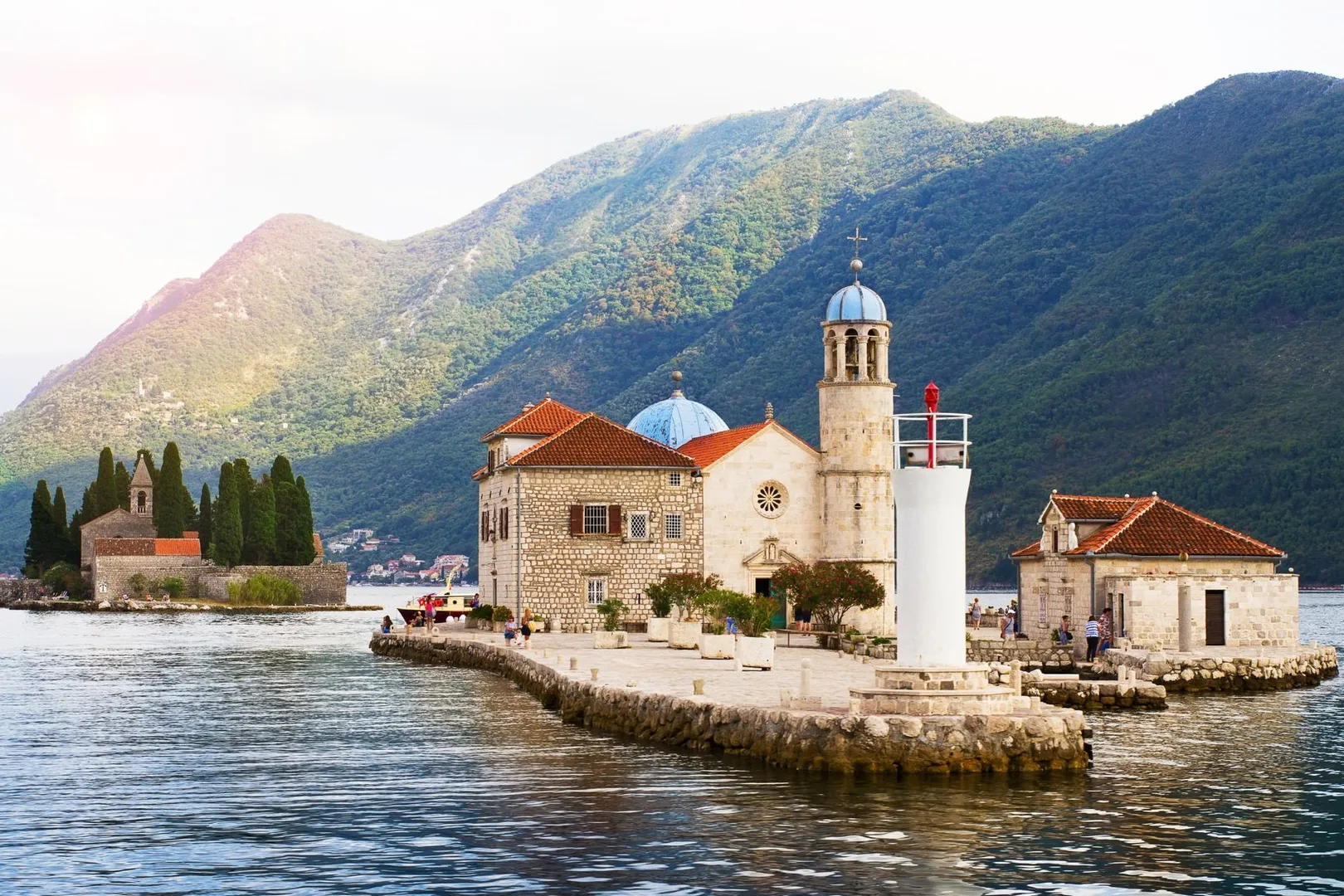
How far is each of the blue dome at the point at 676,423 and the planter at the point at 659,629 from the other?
12383 mm

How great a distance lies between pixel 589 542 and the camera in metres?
52.6

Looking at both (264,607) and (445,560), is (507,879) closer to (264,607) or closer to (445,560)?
(264,607)

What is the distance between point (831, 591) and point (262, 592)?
72.8 meters

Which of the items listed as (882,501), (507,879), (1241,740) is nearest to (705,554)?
(882,501)

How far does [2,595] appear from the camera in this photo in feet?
432

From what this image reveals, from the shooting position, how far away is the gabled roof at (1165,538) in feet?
144

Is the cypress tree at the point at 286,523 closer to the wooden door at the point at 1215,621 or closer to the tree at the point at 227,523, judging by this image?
the tree at the point at 227,523

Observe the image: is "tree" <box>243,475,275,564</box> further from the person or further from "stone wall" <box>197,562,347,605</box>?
the person

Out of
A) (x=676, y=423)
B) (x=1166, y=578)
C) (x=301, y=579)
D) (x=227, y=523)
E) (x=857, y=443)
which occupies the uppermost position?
(x=676, y=423)

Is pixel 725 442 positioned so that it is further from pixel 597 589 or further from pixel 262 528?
pixel 262 528

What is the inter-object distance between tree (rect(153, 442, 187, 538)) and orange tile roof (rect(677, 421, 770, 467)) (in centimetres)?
6882

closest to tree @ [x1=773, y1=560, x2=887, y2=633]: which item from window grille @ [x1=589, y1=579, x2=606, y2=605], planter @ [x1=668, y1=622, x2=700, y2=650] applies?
planter @ [x1=668, y1=622, x2=700, y2=650]

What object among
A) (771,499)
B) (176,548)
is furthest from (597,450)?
(176,548)

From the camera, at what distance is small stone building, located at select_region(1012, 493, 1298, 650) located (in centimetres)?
4272
